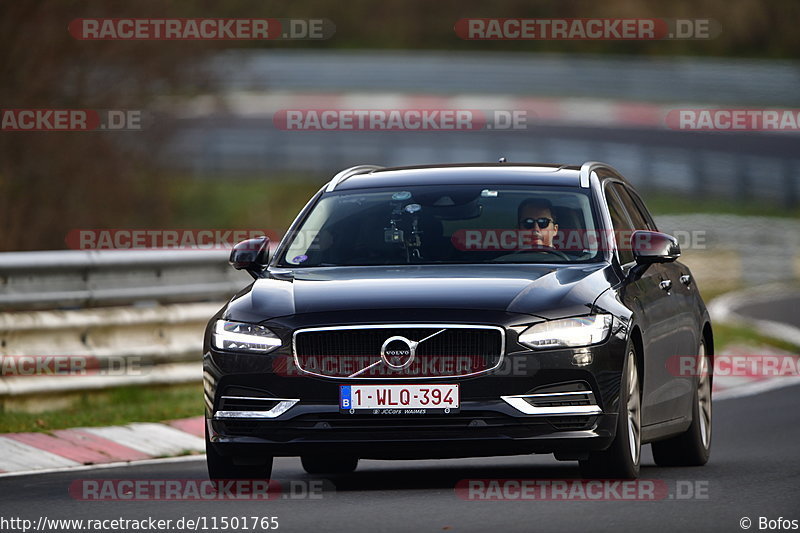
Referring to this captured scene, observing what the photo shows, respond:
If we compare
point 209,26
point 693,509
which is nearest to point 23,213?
point 209,26

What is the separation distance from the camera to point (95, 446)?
11625mm

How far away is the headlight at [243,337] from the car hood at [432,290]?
0.06m

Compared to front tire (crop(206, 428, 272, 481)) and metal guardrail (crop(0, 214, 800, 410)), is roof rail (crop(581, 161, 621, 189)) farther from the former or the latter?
metal guardrail (crop(0, 214, 800, 410))

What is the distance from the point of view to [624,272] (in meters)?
9.77

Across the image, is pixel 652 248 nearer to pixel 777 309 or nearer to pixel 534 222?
pixel 534 222

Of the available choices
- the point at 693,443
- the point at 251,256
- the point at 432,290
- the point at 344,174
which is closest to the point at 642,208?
the point at 693,443

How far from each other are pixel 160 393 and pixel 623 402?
19.2ft

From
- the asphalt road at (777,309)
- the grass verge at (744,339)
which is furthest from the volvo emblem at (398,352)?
the asphalt road at (777,309)

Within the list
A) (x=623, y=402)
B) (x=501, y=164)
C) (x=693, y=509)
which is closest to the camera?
(x=693, y=509)

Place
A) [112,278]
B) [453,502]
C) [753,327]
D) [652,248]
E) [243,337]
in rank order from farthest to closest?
[753,327] → [112,278] → [652,248] → [243,337] → [453,502]

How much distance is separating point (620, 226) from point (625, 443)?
1.74 m

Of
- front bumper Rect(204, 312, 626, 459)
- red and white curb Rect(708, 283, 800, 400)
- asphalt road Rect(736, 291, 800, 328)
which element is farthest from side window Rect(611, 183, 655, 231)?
asphalt road Rect(736, 291, 800, 328)

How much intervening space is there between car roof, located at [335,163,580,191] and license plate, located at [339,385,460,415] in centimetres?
193

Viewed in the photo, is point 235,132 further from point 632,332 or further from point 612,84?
point 632,332
